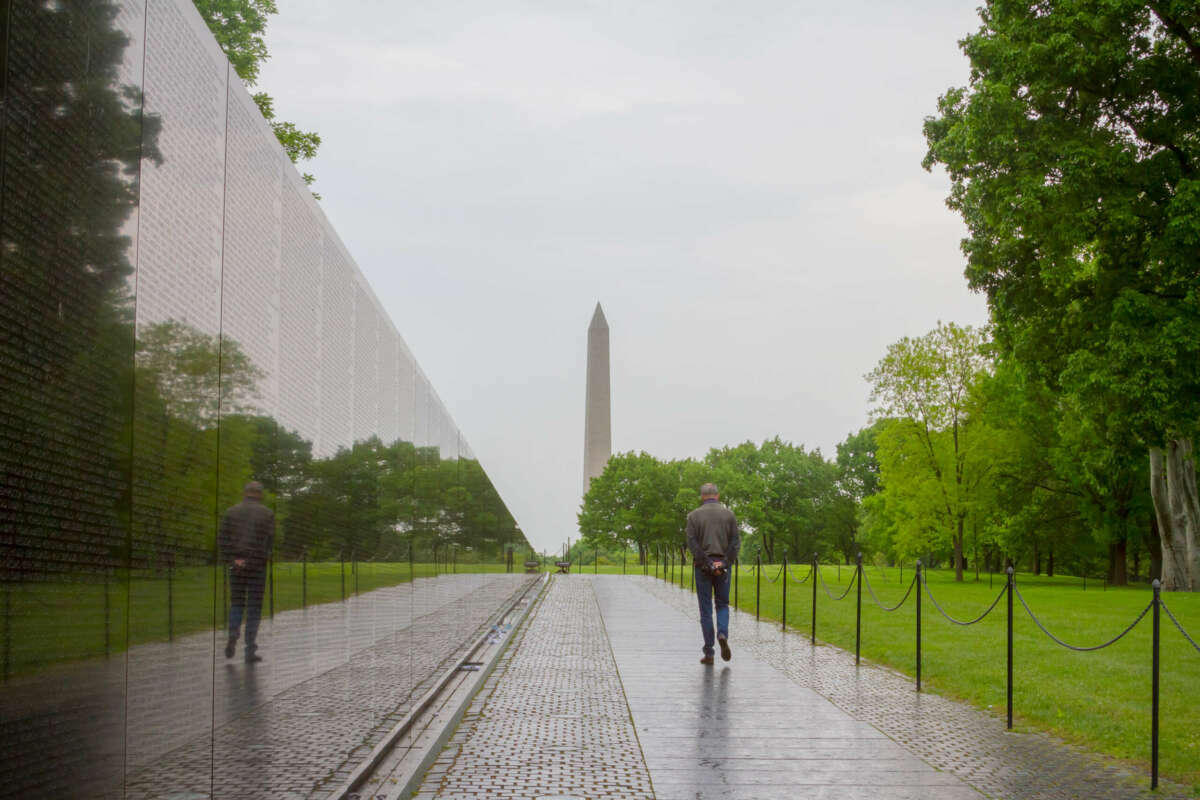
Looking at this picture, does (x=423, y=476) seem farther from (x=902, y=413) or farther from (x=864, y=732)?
(x=902, y=413)

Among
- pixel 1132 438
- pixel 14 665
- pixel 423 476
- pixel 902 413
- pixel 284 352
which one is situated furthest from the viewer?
pixel 902 413

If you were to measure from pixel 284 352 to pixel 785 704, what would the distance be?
5.82 m

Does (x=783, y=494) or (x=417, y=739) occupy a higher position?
(x=417, y=739)

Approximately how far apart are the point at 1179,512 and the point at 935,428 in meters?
14.8

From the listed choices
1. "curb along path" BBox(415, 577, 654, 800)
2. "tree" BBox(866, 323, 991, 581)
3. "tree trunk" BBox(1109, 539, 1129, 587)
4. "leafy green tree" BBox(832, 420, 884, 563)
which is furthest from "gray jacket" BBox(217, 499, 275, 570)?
"leafy green tree" BBox(832, 420, 884, 563)

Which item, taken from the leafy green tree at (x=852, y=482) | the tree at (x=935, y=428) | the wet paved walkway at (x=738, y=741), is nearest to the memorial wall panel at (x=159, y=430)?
the wet paved walkway at (x=738, y=741)

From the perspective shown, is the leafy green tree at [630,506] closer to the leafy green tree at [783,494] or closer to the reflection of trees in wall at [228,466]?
the leafy green tree at [783,494]

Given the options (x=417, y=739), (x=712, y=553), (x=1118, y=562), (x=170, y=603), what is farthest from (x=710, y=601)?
(x=1118, y=562)

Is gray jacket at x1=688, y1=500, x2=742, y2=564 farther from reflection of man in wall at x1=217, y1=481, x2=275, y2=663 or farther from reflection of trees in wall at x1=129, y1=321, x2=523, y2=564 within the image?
reflection of man in wall at x1=217, y1=481, x2=275, y2=663

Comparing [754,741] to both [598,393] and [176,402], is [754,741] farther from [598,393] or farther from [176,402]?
[598,393]

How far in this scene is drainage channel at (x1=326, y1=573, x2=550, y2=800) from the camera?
5262 millimetres

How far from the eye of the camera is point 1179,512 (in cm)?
3086

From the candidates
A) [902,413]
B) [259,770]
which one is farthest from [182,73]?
[902,413]

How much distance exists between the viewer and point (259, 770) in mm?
4082
